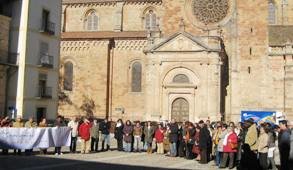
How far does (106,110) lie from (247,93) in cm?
1193

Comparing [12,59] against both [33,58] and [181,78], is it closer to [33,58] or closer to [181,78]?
[33,58]

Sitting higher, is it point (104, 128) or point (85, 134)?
point (104, 128)

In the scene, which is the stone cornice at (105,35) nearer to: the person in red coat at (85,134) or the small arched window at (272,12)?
the small arched window at (272,12)

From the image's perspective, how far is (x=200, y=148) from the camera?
20.0 metres

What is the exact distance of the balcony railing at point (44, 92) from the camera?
31.7 m

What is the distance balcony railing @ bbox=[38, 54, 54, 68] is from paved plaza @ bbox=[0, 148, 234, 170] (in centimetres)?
1122

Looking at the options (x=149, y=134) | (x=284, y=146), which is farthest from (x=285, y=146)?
(x=149, y=134)

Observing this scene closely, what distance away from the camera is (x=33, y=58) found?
30906mm

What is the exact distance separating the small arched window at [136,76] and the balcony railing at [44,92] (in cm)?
1243

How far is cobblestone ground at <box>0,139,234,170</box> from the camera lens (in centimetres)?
1653

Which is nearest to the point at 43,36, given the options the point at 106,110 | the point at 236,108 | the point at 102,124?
the point at 102,124

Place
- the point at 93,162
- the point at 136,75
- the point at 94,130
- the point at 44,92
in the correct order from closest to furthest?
the point at 93,162 < the point at 94,130 < the point at 44,92 < the point at 136,75

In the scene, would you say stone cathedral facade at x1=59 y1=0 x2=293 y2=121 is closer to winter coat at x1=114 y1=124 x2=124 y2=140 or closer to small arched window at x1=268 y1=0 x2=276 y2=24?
small arched window at x1=268 y1=0 x2=276 y2=24

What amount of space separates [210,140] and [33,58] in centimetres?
1459
